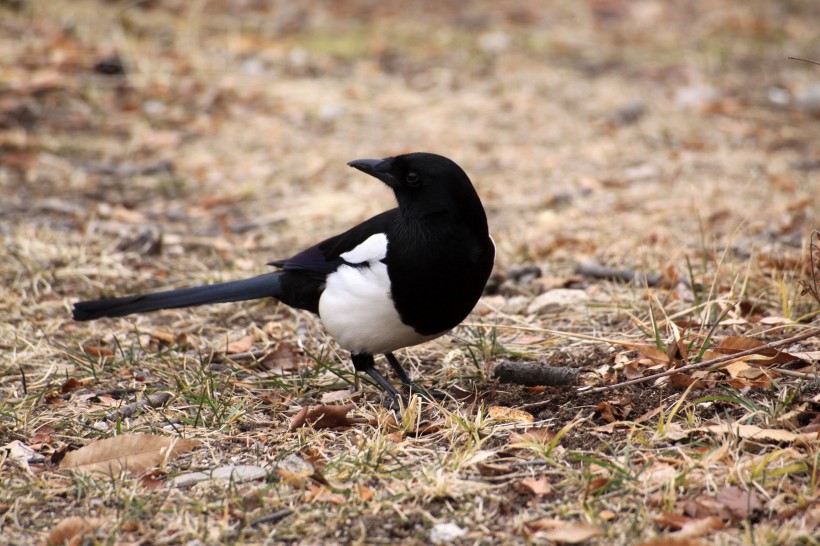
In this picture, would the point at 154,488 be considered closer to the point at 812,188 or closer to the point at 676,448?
the point at 676,448

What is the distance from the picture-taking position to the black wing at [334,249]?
3.08 metres

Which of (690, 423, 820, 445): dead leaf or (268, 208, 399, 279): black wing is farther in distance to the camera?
(268, 208, 399, 279): black wing

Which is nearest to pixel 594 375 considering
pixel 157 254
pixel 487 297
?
pixel 487 297

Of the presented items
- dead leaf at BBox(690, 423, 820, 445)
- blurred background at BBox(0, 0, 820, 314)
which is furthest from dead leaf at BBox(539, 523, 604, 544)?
blurred background at BBox(0, 0, 820, 314)

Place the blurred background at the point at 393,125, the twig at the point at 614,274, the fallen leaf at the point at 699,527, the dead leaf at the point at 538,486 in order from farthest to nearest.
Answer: the blurred background at the point at 393,125 < the twig at the point at 614,274 < the dead leaf at the point at 538,486 < the fallen leaf at the point at 699,527

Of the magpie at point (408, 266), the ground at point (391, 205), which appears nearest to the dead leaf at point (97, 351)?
the ground at point (391, 205)

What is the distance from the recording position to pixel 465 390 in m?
3.05

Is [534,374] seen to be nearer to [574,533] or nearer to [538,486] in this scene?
[538,486]

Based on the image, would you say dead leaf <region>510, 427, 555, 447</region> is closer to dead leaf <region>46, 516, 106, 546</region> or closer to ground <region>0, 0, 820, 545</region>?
ground <region>0, 0, 820, 545</region>

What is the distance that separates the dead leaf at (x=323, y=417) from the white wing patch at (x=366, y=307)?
0.28 metres

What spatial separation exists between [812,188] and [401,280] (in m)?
3.20

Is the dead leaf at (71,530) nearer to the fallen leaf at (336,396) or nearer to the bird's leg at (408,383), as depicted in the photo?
the fallen leaf at (336,396)

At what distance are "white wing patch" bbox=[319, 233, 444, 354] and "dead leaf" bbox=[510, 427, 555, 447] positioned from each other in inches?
20.1

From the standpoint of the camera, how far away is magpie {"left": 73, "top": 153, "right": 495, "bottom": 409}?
283cm
